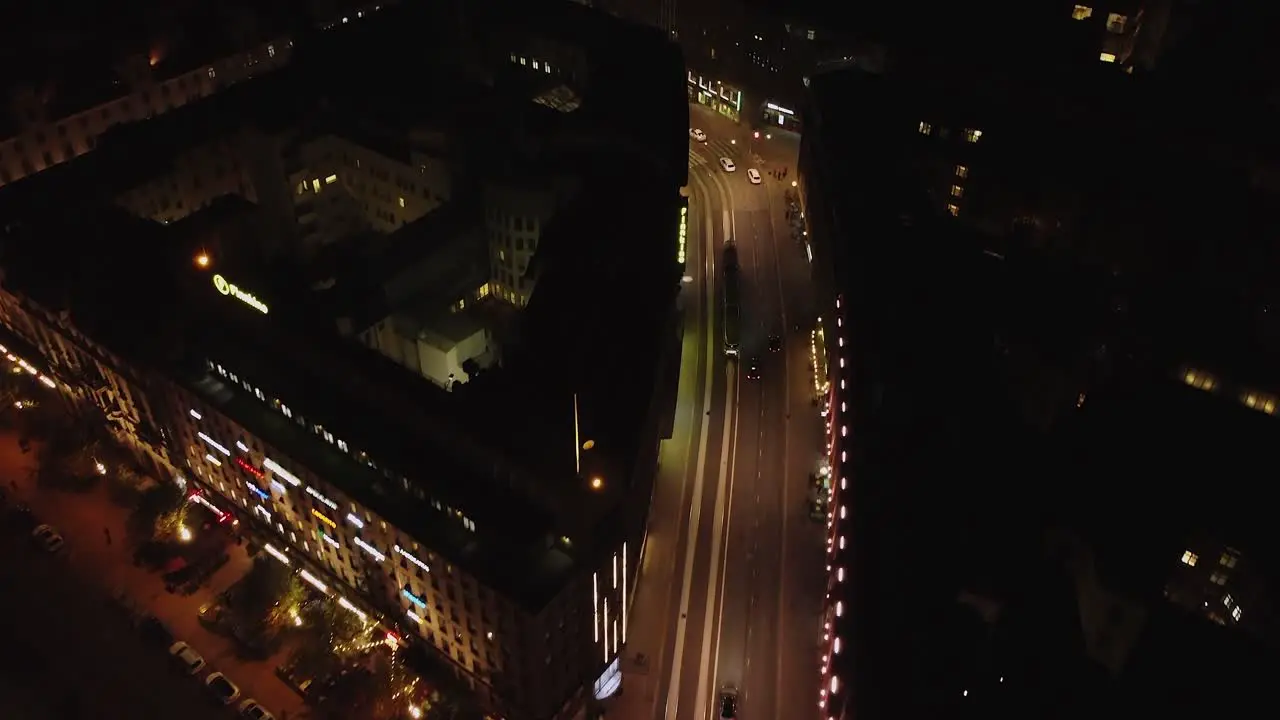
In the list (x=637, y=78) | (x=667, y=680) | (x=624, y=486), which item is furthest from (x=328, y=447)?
(x=637, y=78)

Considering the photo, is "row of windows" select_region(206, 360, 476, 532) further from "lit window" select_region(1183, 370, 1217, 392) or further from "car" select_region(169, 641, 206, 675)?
"lit window" select_region(1183, 370, 1217, 392)

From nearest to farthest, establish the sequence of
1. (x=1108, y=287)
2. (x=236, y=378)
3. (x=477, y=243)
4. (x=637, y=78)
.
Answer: (x=236, y=378) → (x=1108, y=287) → (x=477, y=243) → (x=637, y=78)

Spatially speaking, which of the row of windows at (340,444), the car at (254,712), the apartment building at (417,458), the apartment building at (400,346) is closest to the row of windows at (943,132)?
the apartment building at (400,346)

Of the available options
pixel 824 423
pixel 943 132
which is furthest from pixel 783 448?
pixel 943 132

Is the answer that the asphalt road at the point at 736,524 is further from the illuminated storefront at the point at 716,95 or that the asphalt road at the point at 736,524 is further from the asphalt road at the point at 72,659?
the asphalt road at the point at 72,659

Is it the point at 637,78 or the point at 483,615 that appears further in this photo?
the point at 637,78

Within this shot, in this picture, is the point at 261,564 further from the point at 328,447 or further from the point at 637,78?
the point at 637,78
